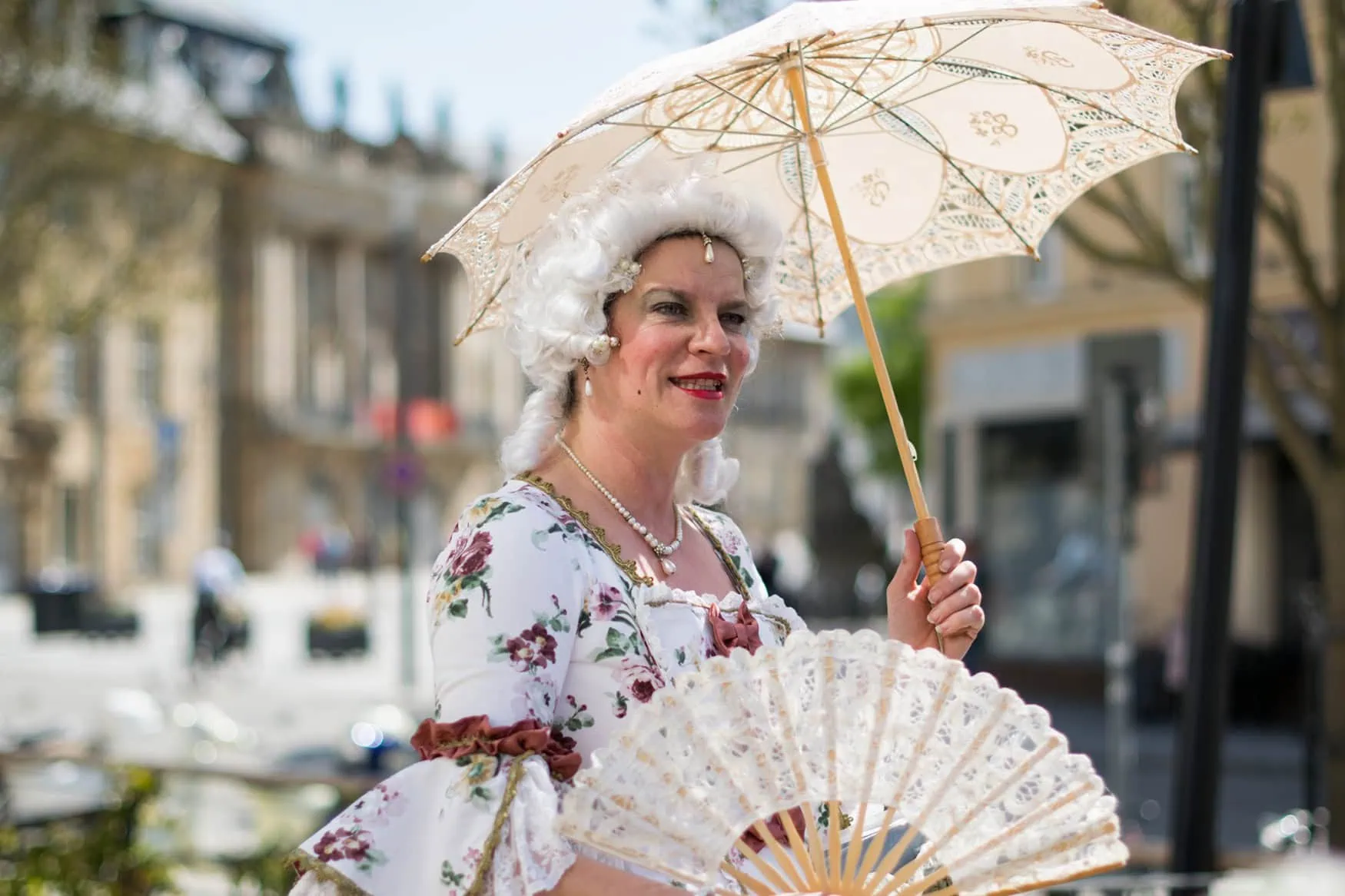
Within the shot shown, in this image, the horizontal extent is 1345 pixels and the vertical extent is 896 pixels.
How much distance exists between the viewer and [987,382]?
21.5 metres

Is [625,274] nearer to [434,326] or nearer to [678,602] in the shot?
[678,602]

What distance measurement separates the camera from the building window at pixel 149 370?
44094 mm

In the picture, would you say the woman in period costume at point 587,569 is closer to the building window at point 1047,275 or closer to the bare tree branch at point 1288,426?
the bare tree branch at point 1288,426

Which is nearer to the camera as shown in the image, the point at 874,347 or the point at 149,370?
the point at 874,347

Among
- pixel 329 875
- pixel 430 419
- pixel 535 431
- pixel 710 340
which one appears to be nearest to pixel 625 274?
pixel 710 340

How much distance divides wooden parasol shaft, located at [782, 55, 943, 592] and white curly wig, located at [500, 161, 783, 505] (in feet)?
0.34

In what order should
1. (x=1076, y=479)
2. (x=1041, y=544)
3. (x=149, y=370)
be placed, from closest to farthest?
(x=1041, y=544) < (x=1076, y=479) < (x=149, y=370)

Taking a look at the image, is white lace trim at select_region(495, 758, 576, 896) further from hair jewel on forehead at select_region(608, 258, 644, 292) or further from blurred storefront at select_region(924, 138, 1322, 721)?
blurred storefront at select_region(924, 138, 1322, 721)

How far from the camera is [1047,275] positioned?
813 inches

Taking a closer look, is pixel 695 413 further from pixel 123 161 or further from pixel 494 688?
pixel 123 161

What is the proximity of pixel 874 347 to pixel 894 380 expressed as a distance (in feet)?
167

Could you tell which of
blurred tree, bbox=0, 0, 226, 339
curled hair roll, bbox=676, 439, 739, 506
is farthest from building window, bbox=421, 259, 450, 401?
curled hair roll, bbox=676, 439, 739, 506

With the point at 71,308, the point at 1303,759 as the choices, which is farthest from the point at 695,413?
the point at 71,308

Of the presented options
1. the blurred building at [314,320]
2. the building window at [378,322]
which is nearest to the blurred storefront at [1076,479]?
the blurred building at [314,320]
